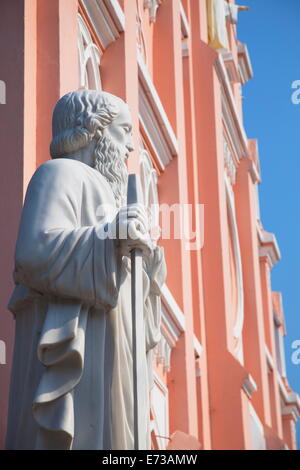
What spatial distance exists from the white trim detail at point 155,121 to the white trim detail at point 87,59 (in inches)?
57.2

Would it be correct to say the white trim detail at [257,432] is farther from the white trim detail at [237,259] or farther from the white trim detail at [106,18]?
the white trim detail at [106,18]

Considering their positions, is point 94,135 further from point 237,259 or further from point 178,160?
point 237,259

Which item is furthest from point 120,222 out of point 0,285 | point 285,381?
point 285,381

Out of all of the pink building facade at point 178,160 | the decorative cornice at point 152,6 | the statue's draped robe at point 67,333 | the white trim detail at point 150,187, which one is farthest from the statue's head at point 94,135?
the decorative cornice at point 152,6

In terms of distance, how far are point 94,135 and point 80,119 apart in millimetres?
121

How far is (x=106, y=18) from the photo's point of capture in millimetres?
11672

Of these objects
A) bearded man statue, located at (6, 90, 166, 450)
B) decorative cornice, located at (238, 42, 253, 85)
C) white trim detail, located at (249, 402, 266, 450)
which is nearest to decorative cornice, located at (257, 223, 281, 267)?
decorative cornice, located at (238, 42, 253, 85)

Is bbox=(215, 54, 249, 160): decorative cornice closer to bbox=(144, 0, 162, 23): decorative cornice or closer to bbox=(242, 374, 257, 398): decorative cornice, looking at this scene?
Answer: bbox=(144, 0, 162, 23): decorative cornice

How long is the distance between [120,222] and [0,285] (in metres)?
2.44

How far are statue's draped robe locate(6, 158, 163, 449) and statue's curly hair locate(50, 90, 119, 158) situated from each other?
0.46 meters

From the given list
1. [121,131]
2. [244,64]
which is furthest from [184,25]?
[121,131]

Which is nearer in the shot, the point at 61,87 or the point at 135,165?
the point at 61,87

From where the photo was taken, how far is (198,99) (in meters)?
18.9
